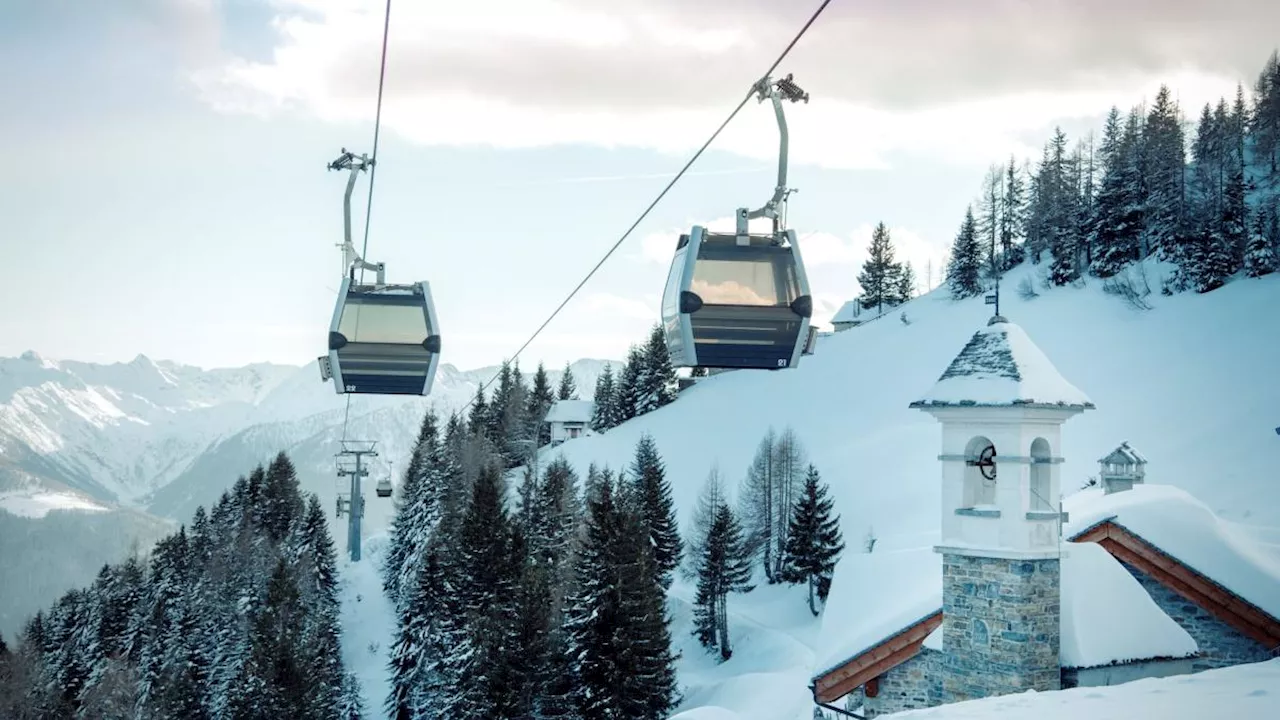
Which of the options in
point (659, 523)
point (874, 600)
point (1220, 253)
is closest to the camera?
point (874, 600)

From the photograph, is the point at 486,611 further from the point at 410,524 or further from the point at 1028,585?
the point at 1028,585

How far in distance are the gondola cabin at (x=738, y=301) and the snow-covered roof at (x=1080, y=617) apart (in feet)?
22.2

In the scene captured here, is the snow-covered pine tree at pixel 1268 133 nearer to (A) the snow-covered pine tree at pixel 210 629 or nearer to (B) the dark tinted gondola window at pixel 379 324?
(A) the snow-covered pine tree at pixel 210 629

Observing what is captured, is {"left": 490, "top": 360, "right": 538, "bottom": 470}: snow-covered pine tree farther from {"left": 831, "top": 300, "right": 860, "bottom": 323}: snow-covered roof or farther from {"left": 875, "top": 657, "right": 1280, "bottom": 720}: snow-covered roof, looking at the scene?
{"left": 875, "top": 657, "right": 1280, "bottom": 720}: snow-covered roof

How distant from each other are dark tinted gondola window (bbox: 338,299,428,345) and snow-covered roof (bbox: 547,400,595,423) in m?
88.5

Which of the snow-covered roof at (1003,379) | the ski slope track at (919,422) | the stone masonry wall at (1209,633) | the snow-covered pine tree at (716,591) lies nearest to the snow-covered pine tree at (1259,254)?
the ski slope track at (919,422)

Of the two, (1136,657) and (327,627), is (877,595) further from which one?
(327,627)

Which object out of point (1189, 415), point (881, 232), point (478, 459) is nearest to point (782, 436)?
point (478, 459)

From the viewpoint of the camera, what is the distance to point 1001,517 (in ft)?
49.1

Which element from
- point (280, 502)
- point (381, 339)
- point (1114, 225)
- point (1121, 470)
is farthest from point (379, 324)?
point (1114, 225)

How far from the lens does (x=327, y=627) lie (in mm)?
58781

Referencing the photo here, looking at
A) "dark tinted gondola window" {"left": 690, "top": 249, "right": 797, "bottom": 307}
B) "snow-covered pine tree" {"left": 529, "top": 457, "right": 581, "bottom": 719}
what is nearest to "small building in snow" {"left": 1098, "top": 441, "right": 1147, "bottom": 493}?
"dark tinted gondola window" {"left": 690, "top": 249, "right": 797, "bottom": 307}

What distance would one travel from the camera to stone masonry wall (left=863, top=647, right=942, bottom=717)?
52.4 feet

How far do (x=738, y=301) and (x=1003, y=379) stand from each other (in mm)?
6162
